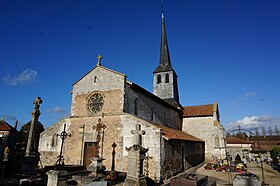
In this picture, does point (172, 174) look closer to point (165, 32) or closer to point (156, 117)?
point (156, 117)

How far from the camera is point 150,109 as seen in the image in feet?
61.1

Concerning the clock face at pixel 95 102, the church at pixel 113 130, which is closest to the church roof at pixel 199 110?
the church at pixel 113 130

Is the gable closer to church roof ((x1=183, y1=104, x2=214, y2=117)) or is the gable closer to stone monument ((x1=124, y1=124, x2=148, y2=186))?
stone monument ((x1=124, y1=124, x2=148, y2=186))

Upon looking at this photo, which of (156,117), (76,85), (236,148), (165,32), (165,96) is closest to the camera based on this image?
(76,85)

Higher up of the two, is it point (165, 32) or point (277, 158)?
point (165, 32)

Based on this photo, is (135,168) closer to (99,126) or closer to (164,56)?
(99,126)

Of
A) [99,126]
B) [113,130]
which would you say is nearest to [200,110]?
[113,130]

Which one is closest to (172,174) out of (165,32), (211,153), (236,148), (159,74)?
(211,153)

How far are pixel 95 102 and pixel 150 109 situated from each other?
5.44 meters

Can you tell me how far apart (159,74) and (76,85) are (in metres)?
17.1

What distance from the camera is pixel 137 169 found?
32.6ft

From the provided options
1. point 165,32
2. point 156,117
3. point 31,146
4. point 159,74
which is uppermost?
point 165,32

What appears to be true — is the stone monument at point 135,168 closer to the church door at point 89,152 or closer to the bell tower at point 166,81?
the church door at point 89,152

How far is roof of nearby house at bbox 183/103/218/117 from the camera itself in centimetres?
2655
